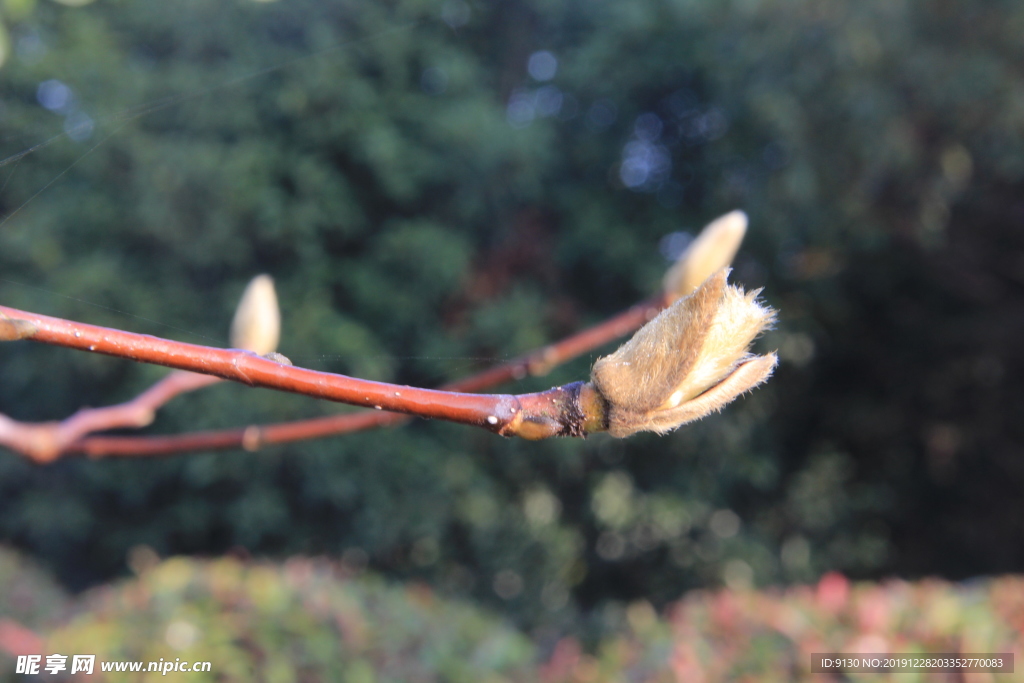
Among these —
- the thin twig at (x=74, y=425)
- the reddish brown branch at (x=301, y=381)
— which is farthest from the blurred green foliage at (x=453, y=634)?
the reddish brown branch at (x=301, y=381)

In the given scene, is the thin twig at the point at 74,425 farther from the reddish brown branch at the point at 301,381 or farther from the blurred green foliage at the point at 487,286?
the blurred green foliage at the point at 487,286

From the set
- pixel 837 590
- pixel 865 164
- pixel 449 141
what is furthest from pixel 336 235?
pixel 837 590

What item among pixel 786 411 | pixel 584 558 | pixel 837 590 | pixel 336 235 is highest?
pixel 336 235

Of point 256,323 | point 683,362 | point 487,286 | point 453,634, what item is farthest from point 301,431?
point 487,286

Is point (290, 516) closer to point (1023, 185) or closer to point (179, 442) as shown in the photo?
point (179, 442)

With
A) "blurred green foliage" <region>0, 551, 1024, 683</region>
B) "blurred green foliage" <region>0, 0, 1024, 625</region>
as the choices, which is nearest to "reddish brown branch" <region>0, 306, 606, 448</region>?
"blurred green foliage" <region>0, 551, 1024, 683</region>
